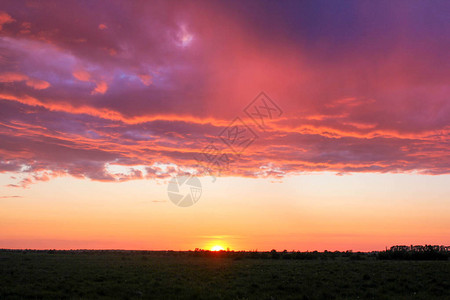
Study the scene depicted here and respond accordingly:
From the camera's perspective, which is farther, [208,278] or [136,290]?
[208,278]

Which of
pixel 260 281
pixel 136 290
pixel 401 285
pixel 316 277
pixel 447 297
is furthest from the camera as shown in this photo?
pixel 316 277

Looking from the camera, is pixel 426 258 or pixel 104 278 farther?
pixel 426 258

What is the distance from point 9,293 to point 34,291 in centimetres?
141

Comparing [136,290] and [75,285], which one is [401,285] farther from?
[75,285]

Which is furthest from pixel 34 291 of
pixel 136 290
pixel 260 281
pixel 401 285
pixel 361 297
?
pixel 401 285

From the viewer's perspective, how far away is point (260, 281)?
28.3 meters

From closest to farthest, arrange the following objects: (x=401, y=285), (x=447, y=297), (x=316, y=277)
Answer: (x=447, y=297) < (x=401, y=285) < (x=316, y=277)

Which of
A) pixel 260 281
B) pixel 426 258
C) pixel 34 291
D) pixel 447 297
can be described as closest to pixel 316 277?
pixel 260 281

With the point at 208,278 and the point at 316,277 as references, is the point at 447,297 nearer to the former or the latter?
the point at 316,277

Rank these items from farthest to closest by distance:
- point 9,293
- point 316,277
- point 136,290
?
point 316,277
point 136,290
point 9,293

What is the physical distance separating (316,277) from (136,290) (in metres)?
15.1

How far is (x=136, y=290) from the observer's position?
79.3 ft

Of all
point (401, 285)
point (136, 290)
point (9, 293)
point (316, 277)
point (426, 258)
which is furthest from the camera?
point (426, 258)

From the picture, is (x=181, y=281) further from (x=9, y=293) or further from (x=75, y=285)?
(x=9, y=293)
